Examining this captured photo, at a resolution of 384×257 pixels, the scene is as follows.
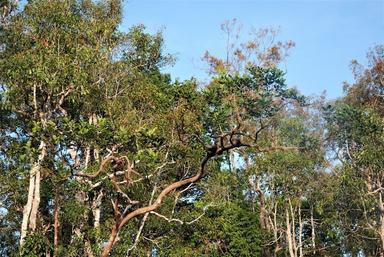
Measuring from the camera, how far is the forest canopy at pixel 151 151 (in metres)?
11.0

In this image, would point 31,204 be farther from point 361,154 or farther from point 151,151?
point 361,154

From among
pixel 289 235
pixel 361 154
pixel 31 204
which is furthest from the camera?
pixel 289 235

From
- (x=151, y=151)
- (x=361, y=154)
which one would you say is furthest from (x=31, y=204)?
(x=361, y=154)

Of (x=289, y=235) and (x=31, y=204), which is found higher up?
(x=289, y=235)

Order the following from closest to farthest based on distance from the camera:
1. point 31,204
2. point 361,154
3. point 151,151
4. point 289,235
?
point 151,151
point 31,204
point 361,154
point 289,235

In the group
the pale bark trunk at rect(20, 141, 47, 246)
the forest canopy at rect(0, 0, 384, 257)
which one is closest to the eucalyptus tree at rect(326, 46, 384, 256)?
the forest canopy at rect(0, 0, 384, 257)

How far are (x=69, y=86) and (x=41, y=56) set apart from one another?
1096mm

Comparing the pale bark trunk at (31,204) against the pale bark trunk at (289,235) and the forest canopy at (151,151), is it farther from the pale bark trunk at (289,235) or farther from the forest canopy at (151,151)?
the pale bark trunk at (289,235)

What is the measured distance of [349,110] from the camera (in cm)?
2259

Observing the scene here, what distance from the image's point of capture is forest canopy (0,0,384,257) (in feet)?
36.2

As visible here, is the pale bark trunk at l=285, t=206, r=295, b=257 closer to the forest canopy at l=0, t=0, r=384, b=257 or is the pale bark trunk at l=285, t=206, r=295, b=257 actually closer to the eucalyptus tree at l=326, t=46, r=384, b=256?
the forest canopy at l=0, t=0, r=384, b=257

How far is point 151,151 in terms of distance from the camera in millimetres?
8648

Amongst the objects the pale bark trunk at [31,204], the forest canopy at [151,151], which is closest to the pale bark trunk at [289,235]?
the forest canopy at [151,151]

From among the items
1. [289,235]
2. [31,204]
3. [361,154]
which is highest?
[361,154]
